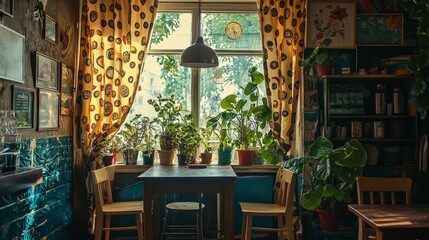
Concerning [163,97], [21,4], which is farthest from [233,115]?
[21,4]

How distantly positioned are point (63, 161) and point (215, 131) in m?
1.66

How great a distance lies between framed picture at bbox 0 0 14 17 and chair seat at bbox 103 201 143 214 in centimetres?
187

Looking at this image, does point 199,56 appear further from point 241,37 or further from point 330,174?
point 330,174

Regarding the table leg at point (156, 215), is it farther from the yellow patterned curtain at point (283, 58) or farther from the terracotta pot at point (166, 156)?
the yellow patterned curtain at point (283, 58)

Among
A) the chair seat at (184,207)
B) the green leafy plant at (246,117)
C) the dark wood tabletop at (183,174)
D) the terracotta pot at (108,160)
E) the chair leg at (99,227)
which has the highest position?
the green leafy plant at (246,117)

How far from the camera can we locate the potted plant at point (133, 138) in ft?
15.4

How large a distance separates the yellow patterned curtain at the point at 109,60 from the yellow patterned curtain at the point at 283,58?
1256 millimetres

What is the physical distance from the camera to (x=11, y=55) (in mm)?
3090

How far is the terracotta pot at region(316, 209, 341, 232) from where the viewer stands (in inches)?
162

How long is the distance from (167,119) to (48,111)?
4.17ft

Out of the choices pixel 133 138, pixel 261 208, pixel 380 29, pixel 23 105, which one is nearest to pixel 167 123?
pixel 133 138

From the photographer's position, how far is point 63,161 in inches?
167

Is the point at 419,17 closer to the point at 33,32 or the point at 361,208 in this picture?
the point at 361,208

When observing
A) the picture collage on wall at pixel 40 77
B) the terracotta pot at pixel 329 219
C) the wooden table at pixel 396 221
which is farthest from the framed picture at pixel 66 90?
the wooden table at pixel 396 221
